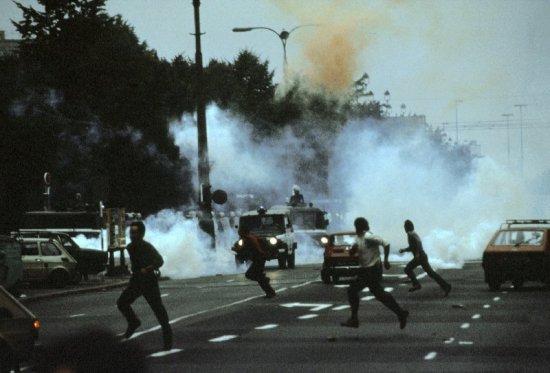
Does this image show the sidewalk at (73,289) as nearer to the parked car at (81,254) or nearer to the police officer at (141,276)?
the parked car at (81,254)

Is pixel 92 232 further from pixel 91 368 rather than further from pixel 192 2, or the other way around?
pixel 91 368

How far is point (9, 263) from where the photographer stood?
3039 cm

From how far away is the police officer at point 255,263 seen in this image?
3067 cm

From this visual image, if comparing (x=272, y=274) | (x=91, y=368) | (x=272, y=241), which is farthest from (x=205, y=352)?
(x=272, y=241)

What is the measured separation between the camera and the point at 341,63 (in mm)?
50469

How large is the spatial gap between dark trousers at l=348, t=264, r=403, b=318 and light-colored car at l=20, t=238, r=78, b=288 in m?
18.1

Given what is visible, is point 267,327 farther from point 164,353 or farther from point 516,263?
point 516,263

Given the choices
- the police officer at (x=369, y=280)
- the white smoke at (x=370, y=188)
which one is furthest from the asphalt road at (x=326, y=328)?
the white smoke at (x=370, y=188)

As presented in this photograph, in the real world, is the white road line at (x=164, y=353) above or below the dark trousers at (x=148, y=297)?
below

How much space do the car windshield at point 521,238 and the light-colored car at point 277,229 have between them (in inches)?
616

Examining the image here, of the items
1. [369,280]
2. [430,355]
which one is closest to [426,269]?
[369,280]

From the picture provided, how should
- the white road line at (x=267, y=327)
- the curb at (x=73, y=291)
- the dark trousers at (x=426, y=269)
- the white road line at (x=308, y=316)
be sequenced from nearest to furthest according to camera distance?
1. the white road line at (x=267, y=327)
2. the white road line at (x=308, y=316)
3. the dark trousers at (x=426, y=269)
4. the curb at (x=73, y=291)

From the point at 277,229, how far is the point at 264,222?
67 cm

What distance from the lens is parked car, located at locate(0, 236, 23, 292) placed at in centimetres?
2991
